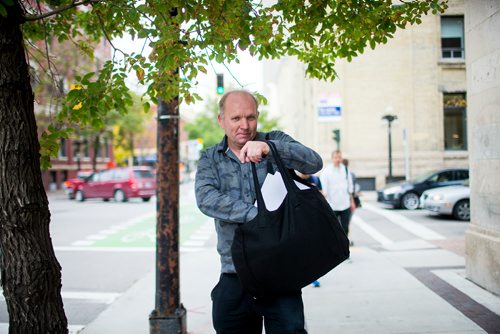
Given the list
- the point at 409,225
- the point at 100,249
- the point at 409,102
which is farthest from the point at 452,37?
the point at 100,249

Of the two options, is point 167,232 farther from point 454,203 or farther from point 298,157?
point 454,203

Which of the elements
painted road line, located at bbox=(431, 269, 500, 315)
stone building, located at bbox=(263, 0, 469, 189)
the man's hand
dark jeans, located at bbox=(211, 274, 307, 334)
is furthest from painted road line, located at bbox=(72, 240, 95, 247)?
stone building, located at bbox=(263, 0, 469, 189)

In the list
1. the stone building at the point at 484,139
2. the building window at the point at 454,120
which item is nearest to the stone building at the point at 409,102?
the building window at the point at 454,120

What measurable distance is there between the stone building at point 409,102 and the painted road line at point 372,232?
1140cm

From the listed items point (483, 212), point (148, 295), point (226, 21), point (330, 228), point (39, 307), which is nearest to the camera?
point (330, 228)

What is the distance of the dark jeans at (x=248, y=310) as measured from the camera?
7.72ft

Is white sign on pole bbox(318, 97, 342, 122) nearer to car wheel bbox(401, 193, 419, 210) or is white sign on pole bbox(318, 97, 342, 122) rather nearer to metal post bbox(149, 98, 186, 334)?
car wheel bbox(401, 193, 419, 210)

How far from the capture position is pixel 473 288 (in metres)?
5.82

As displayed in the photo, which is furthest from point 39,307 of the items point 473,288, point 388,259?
point 388,259

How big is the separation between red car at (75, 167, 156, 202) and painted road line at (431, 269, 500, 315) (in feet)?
60.0

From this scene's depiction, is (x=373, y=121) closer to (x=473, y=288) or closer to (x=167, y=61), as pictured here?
(x=473, y=288)

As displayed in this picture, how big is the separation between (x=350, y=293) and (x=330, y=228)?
4034 mm

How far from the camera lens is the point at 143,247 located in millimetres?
10695

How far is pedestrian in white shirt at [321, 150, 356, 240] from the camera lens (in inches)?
302
